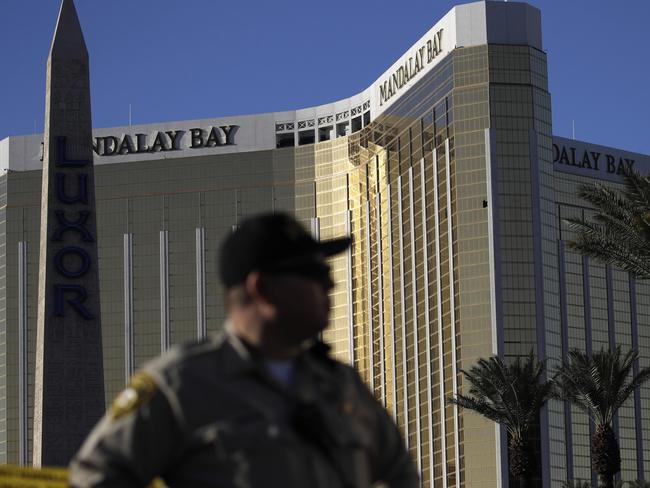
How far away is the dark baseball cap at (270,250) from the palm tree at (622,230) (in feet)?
120

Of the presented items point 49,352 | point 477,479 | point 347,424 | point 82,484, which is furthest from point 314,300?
point 477,479

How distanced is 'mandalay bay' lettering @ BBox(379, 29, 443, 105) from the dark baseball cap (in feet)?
402

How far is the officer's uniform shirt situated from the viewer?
4461mm

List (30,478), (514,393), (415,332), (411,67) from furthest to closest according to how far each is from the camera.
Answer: (411,67) < (415,332) < (514,393) < (30,478)

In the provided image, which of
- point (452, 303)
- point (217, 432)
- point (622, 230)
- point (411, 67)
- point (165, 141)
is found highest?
point (411, 67)

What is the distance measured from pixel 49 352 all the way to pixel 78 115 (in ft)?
21.8

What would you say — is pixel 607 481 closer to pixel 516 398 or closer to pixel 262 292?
pixel 516 398

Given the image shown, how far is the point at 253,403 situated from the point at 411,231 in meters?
126

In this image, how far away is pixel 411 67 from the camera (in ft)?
428

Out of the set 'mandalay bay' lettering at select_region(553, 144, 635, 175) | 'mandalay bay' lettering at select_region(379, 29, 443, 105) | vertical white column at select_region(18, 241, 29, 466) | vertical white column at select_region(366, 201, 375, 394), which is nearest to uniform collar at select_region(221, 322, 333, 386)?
'mandalay bay' lettering at select_region(379, 29, 443, 105)

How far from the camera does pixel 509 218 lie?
120312mm

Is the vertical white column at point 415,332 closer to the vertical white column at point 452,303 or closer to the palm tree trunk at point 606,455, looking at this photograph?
the vertical white column at point 452,303

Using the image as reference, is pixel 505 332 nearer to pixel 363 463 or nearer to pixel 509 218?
pixel 509 218

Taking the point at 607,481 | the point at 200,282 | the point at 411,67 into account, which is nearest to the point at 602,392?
the point at 607,481
